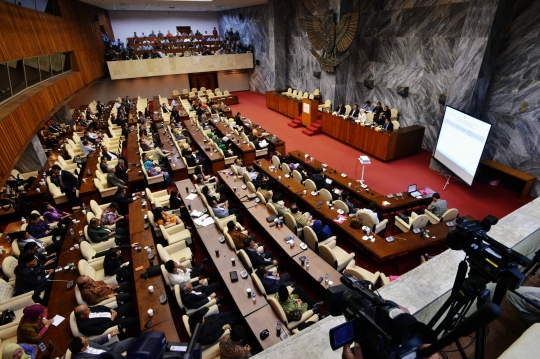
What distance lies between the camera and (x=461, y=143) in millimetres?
7617

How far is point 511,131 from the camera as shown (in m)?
7.88

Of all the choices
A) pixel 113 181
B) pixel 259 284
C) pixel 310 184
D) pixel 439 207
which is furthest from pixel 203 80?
pixel 259 284

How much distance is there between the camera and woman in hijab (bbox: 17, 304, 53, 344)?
3.84 m

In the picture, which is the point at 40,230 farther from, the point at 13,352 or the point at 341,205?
the point at 341,205

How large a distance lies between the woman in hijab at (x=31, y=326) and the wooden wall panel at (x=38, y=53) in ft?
10.9

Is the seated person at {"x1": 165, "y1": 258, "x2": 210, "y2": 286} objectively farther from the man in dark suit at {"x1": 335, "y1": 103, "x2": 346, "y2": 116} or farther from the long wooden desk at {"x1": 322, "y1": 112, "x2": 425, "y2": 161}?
the man in dark suit at {"x1": 335, "y1": 103, "x2": 346, "y2": 116}

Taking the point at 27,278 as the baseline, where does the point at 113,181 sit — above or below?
above

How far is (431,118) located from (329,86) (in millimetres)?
5157

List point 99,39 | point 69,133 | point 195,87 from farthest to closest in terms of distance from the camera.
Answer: point 195,87 → point 99,39 → point 69,133

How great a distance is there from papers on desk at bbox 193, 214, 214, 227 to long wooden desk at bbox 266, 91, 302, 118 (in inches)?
389

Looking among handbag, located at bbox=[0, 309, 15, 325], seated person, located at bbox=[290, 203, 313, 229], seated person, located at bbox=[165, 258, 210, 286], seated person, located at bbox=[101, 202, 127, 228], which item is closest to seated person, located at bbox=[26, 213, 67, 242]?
seated person, located at bbox=[101, 202, 127, 228]

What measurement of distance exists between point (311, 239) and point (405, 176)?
5.19 meters

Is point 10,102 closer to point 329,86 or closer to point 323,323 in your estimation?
point 323,323

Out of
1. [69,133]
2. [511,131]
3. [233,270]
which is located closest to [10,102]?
[69,133]
